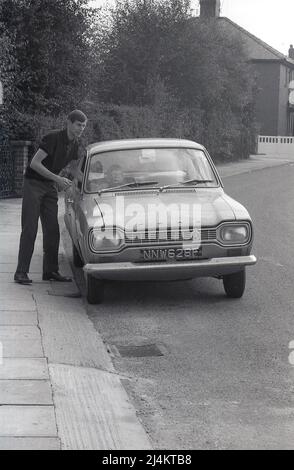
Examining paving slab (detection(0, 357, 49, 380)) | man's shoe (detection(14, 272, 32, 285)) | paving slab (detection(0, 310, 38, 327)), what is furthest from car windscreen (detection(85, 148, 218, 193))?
paving slab (detection(0, 357, 49, 380))

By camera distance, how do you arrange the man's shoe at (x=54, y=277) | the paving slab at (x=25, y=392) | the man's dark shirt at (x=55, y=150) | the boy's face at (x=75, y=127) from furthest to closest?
the man's shoe at (x=54, y=277)
the man's dark shirt at (x=55, y=150)
the boy's face at (x=75, y=127)
the paving slab at (x=25, y=392)

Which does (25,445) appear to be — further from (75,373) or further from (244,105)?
(244,105)

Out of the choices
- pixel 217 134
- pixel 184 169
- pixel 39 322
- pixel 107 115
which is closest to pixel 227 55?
pixel 217 134

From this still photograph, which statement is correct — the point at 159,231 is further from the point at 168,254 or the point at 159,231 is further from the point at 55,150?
the point at 55,150

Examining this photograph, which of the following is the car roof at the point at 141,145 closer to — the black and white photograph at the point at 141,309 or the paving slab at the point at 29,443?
the black and white photograph at the point at 141,309

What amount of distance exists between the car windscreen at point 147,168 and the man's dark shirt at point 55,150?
0.39m

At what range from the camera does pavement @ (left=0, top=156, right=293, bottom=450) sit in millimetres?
4469

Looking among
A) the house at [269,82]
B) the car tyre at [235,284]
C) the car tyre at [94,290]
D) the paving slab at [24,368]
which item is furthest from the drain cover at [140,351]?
the house at [269,82]

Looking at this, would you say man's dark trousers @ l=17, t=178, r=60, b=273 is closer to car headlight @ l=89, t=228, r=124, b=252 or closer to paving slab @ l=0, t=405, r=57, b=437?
car headlight @ l=89, t=228, r=124, b=252

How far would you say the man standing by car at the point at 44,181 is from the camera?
28.1ft

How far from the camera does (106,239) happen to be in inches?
305

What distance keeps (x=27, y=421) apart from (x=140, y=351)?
201cm

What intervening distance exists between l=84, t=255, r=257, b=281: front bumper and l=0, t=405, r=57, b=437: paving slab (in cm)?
293

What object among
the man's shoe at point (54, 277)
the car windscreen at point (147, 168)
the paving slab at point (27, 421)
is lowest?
the man's shoe at point (54, 277)
